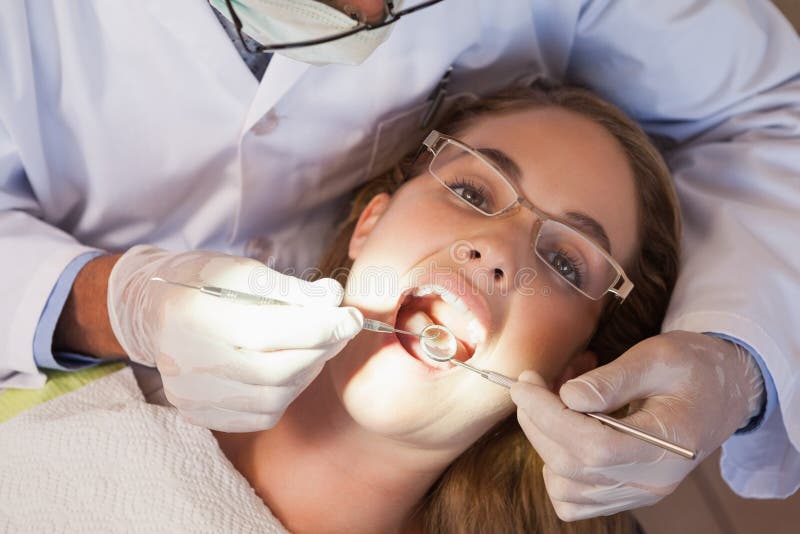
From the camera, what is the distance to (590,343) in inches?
58.7

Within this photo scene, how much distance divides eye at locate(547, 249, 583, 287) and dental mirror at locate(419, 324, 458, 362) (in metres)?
0.25

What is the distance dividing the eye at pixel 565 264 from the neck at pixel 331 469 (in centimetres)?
39

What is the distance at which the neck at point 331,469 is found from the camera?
132cm

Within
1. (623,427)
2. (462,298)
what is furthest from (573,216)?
(623,427)

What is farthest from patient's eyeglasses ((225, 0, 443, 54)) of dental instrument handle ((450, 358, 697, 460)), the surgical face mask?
dental instrument handle ((450, 358, 697, 460))

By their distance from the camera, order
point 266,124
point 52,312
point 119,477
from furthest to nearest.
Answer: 1. point 266,124
2. point 52,312
3. point 119,477

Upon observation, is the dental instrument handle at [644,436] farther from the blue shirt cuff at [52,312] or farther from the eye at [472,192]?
the blue shirt cuff at [52,312]

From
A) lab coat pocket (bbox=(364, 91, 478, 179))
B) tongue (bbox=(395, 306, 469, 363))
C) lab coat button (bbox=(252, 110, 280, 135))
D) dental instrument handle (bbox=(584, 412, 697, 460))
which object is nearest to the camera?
dental instrument handle (bbox=(584, 412, 697, 460))

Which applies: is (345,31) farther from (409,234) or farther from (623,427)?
(623,427)

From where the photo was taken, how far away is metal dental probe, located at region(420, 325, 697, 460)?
38.4 inches

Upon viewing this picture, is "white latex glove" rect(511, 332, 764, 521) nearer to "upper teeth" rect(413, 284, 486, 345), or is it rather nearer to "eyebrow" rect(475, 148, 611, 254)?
"upper teeth" rect(413, 284, 486, 345)

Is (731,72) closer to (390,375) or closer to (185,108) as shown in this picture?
(390,375)

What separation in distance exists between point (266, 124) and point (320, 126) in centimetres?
13

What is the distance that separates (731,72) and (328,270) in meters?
0.98
